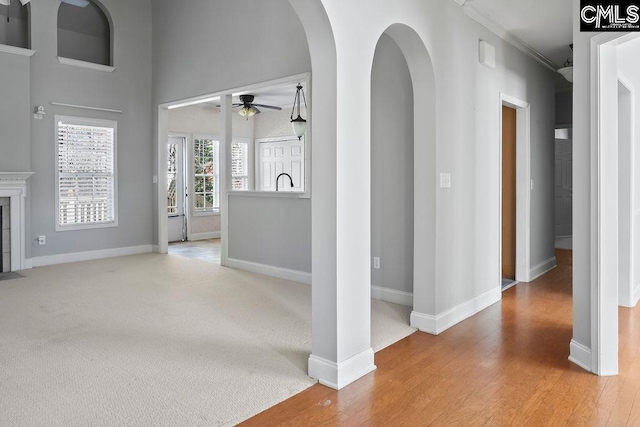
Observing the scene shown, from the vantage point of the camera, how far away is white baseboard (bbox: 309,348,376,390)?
2.52 m

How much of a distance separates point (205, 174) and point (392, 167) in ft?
18.1

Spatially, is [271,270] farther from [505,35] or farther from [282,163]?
[282,163]

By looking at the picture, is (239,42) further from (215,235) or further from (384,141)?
(215,235)

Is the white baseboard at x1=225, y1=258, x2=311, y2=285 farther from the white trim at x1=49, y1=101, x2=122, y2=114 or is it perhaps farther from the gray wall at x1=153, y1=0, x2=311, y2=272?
the white trim at x1=49, y1=101, x2=122, y2=114

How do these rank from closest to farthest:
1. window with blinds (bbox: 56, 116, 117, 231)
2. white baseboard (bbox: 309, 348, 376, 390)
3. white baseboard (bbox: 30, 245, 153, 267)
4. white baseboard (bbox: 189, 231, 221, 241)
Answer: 1. white baseboard (bbox: 309, 348, 376, 390)
2. white baseboard (bbox: 30, 245, 153, 267)
3. window with blinds (bbox: 56, 116, 117, 231)
4. white baseboard (bbox: 189, 231, 221, 241)

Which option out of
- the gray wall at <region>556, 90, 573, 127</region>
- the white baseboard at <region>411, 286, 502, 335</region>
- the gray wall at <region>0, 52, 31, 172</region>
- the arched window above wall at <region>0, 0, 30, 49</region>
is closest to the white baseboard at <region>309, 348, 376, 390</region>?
the white baseboard at <region>411, 286, 502, 335</region>

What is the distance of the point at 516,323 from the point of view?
367 centimetres

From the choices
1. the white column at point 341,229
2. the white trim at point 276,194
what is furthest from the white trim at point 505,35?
the white trim at point 276,194

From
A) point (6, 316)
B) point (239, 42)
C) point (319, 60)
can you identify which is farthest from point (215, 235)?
point (319, 60)

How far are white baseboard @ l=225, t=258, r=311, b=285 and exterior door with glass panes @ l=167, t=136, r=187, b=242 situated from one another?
10.1ft

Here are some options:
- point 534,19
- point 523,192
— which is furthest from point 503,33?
point 523,192

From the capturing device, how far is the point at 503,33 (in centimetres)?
445

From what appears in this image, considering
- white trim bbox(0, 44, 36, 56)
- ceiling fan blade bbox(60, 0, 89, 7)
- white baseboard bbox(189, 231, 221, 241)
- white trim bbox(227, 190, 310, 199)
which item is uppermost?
ceiling fan blade bbox(60, 0, 89, 7)

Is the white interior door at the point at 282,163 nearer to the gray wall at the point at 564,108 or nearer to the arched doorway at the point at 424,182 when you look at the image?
the gray wall at the point at 564,108
